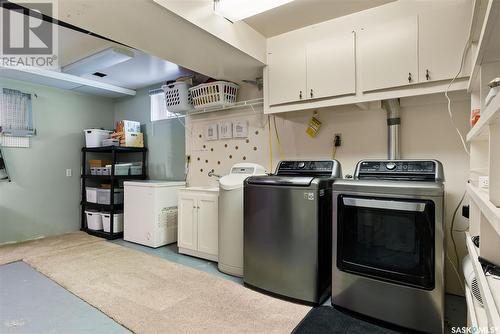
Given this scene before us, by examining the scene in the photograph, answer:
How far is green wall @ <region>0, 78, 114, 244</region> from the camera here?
3.86 metres

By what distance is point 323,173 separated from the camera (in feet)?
8.05

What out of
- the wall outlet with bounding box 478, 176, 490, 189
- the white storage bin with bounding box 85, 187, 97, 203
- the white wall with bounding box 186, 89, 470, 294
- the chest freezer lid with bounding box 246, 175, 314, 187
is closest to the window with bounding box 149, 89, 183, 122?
the white wall with bounding box 186, 89, 470, 294

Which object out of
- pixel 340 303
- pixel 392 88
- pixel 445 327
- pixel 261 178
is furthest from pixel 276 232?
pixel 392 88

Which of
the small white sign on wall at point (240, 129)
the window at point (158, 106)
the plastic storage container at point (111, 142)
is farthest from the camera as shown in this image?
the window at point (158, 106)

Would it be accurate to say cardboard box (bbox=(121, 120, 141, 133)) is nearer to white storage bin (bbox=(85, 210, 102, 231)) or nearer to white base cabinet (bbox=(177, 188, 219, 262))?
white storage bin (bbox=(85, 210, 102, 231))

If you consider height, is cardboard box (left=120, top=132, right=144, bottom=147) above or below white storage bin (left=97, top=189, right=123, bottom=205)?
above

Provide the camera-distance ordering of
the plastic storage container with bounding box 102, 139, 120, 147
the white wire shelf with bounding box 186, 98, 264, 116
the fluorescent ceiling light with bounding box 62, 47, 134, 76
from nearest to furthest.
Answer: the fluorescent ceiling light with bounding box 62, 47, 134, 76 < the white wire shelf with bounding box 186, 98, 264, 116 < the plastic storage container with bounding box 102, 139, 120, 147

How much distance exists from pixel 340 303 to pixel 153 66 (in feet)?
11.1

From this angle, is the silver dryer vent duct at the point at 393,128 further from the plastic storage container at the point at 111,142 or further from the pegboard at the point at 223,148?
the plastic storage container at the point at 111,142

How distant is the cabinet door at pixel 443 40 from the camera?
6.05ft

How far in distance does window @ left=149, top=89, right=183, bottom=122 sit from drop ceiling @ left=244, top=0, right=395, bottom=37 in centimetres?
230

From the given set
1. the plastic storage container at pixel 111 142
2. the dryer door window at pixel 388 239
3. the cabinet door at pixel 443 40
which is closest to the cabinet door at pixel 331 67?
the cabinet door at pixel 443 40

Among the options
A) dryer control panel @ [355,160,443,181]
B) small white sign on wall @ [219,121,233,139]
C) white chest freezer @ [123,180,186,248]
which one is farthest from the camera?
white chest freezer @ [123,180,186,248]

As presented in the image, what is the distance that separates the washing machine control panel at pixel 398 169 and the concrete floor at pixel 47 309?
39.0 inches
